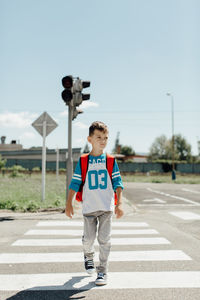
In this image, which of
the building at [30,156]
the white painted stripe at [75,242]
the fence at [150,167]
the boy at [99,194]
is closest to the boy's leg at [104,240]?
the boy at [99,194]

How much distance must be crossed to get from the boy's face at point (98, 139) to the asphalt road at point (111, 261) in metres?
1.49

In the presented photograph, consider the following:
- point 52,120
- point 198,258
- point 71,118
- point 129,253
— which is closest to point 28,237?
point 129,253

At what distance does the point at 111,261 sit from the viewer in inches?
173

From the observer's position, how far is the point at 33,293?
3.28 metres

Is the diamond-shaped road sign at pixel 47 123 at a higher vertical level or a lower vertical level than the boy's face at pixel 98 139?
higher

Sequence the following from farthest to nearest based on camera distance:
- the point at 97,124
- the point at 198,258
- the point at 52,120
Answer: the point at 52,120, the point at 198,258, the point at 97,124

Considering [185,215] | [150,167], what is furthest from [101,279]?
[150,167]

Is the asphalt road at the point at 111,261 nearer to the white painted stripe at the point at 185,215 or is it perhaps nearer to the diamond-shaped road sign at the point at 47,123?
the white painted stripe at the point at 185,215

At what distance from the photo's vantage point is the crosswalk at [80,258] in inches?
139

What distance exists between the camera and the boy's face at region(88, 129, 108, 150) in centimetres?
351

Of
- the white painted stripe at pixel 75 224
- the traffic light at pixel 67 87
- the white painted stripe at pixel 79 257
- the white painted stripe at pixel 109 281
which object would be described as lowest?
the white painted stripe at pixel 75 224

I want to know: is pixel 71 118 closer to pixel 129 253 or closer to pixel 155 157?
pixel 129 253

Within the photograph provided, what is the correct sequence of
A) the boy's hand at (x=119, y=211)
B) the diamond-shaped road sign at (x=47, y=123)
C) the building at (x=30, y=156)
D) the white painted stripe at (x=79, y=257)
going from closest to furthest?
the boy's hand at (x=119, y=211) → the white painted stripe at (x=79, y=257) → the diamond-shaped road sign at (x=47, y=123) → the building at (x=30, y=156)

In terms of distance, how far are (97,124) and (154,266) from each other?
2.02m
